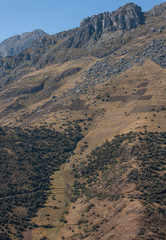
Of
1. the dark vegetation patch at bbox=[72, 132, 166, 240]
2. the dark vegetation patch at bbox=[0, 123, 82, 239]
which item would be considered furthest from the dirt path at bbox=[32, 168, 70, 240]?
the dark vegetation patch at bbox=[72, 132, 166, 240]

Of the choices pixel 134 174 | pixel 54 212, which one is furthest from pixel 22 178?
pixel 134 174

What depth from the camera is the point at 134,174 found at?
12462 cm

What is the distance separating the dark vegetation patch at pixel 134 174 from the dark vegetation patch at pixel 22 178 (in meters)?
20.9

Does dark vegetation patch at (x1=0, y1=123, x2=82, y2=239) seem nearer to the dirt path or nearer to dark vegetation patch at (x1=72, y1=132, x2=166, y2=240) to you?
the dirt path

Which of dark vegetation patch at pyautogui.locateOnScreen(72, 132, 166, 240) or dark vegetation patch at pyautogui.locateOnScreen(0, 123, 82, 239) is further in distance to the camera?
dark vegetation patch at pyautogui.locateOnScreen(0, 123, 82, 239)

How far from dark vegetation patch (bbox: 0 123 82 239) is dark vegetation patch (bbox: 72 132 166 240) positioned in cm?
2090

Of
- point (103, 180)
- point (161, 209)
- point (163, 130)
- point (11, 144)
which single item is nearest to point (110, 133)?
point (163, 130)

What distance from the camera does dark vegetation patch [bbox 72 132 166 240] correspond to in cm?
9118

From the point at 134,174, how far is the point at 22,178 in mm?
68211

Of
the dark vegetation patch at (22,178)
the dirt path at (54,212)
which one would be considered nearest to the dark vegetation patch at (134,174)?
the dirt path at (54,212)

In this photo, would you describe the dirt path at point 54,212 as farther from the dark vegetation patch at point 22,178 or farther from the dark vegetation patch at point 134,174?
the dark vegetation patch at point 134,174

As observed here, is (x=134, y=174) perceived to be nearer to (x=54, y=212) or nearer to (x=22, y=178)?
(x=54, y=212)

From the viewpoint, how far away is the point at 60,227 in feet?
365

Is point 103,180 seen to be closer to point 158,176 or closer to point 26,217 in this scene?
point 158,176
